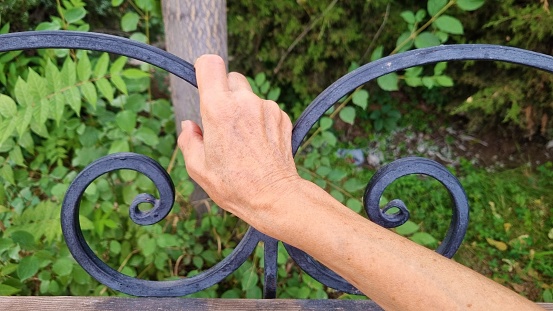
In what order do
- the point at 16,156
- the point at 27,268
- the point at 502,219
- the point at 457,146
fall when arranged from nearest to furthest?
the point at 27,268 < the point at 16,156 < the point at 502,219 < the point at 457,146

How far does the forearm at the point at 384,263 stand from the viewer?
0.64 m

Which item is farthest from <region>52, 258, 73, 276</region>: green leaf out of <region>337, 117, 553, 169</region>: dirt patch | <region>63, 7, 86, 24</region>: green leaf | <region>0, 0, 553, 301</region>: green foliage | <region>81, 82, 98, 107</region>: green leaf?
<region>337, 117, 553, 169</region>: dirt patch

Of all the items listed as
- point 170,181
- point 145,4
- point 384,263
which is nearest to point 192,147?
point 170,181

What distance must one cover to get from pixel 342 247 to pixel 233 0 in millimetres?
1781

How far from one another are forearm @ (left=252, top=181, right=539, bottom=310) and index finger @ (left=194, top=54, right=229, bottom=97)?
21 cm

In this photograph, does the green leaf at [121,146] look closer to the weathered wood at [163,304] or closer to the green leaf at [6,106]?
the green leaf at [6,106]

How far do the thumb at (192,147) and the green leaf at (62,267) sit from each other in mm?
747

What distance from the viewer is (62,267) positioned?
1.30 meters

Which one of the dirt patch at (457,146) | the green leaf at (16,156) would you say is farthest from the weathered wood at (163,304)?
the dirt patch at (457,146)

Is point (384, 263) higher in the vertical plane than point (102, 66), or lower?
lower

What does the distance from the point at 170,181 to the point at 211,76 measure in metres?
0.22

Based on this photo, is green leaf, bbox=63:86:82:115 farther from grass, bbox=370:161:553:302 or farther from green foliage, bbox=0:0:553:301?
grass, bbox=370:161:553:302

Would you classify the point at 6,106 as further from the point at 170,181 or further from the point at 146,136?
the point at 170,181

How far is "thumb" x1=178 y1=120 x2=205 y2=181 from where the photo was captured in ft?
2.42
